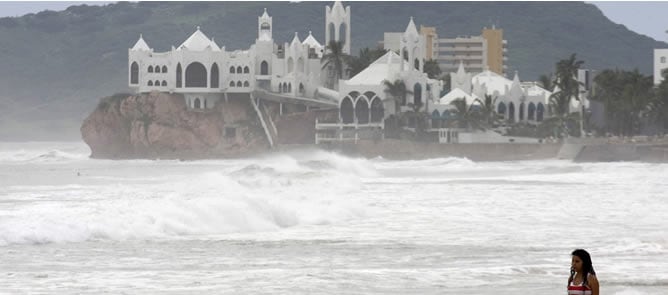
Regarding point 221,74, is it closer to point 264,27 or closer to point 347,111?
point 264,27

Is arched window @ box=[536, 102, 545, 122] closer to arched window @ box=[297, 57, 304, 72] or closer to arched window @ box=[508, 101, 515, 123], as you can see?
arched window @ box=[508, 101, 515, 123]

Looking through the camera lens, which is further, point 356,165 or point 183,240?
point 356,165

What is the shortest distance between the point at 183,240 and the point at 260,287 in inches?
325

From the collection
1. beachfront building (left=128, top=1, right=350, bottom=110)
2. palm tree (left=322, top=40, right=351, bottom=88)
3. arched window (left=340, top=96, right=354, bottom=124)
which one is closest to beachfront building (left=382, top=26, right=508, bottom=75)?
palm tree (left=322, top=40, right=351, bottom=88)

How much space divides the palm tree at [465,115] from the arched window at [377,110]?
542cm

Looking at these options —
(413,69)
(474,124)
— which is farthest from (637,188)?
(413,69)

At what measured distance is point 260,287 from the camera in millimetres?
21422

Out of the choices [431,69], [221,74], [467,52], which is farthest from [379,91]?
[467,52]

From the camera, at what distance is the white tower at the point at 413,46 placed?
389 feet

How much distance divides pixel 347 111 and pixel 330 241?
8416 cm

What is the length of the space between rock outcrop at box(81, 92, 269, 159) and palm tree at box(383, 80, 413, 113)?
10176 mm

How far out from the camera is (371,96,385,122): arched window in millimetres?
113188

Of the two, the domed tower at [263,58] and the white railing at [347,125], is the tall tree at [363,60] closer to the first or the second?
the domed tower at [263,58]

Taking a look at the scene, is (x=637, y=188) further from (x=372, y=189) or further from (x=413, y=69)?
(x=413, y=69)
